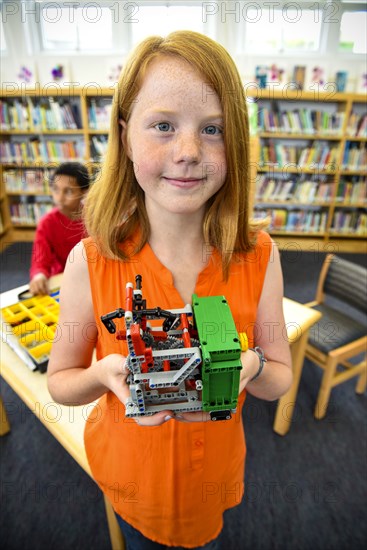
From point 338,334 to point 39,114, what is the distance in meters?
4.17

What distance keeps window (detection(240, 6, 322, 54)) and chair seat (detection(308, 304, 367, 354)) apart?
3.78 metres

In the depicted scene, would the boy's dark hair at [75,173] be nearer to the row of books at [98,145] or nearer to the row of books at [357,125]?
the row of books at [98,145]

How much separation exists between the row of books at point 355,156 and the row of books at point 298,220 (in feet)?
2.17

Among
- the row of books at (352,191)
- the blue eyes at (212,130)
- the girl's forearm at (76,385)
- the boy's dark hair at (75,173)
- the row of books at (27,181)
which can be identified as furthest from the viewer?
the row of books at (27,181)

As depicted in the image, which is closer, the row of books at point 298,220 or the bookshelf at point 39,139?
the bookshelf at point 39,139

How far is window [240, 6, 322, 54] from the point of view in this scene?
4.39 metres

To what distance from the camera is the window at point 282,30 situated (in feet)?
14.4

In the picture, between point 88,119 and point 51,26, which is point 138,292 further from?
point 51,26

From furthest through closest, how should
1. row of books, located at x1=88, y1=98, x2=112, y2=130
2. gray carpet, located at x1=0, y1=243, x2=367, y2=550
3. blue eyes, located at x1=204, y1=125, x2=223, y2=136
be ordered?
row of books, located at x1=88, y1=98, x2=112, y2=130
gray carpet, located at x1=0, y1=243, x2=367, y2=550
blue eyes, located at x1=204, y1=125, x2=223, y2=136

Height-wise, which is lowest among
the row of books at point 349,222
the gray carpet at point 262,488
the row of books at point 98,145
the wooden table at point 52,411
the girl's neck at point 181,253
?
the gray carpet at point 262,488

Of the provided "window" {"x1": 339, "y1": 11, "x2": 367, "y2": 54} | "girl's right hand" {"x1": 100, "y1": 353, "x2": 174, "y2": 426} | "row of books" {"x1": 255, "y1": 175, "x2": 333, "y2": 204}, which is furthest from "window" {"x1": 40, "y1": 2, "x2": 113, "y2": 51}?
"girl's right hand" {"x1": 100, "y1": 353, "x2": 174, "y2": 426}

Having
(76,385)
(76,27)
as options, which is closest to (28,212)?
(76,27)

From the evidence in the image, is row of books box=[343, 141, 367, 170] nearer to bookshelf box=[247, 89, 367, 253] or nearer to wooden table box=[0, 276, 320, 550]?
bookshelf box=[247, 89, 367, 253]

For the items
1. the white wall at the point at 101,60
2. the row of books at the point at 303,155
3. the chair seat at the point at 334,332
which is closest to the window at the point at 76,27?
the white wall at the point at 101,60
